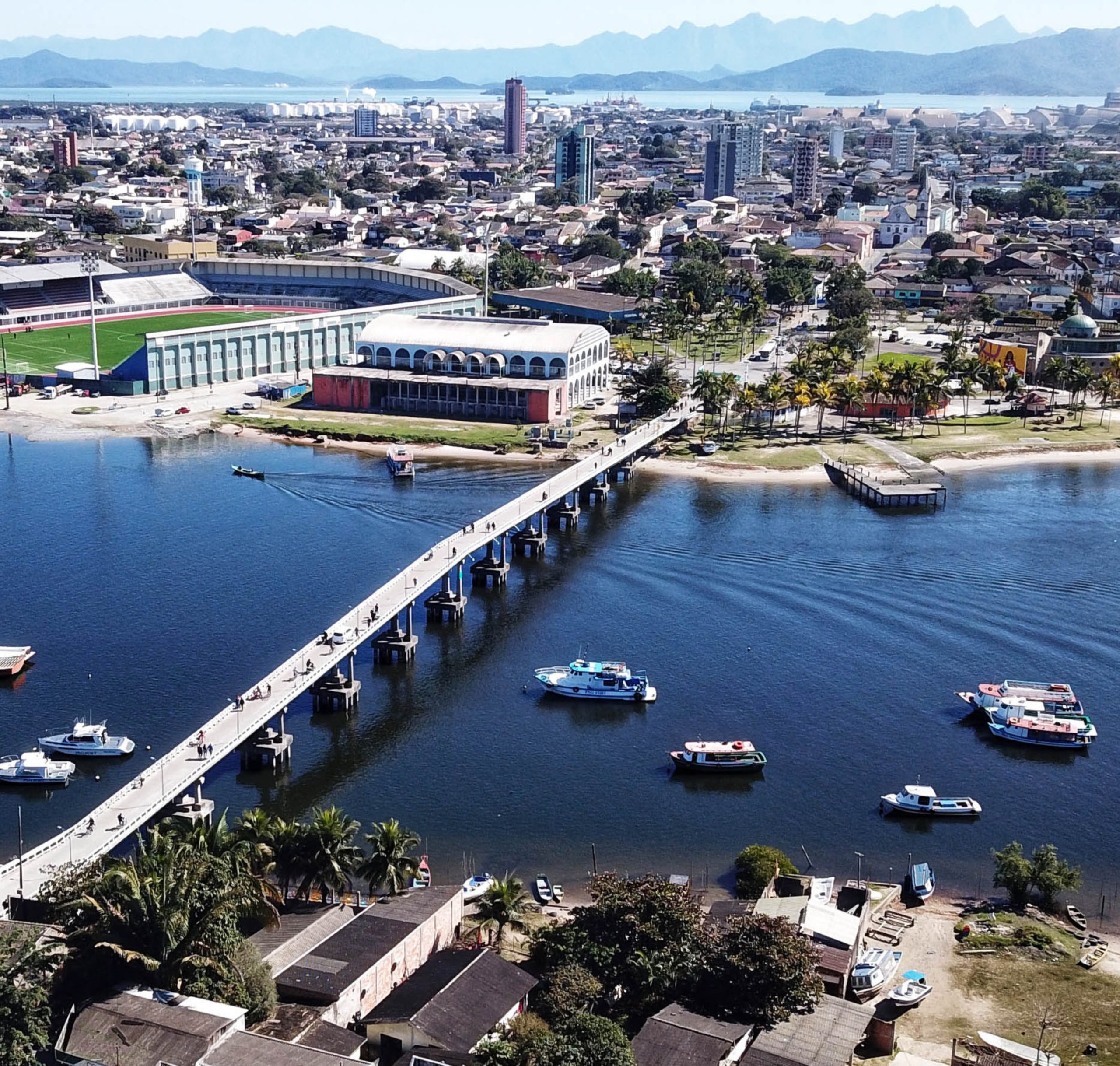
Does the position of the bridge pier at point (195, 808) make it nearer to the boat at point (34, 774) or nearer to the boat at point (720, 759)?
the boat at point (34, 774)

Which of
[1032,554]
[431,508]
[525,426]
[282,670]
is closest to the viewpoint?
[282,670]

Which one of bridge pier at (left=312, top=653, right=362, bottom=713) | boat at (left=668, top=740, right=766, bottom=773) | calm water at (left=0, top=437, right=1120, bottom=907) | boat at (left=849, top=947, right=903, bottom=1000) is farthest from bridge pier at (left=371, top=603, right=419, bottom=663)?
boat at (left=849, top=947, right=903, bottom=1000)

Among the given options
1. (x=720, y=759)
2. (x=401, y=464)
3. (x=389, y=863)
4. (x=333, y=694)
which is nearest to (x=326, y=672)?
(x=333, y=694)

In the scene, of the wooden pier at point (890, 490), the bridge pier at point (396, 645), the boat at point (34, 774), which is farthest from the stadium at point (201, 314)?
the boat at point (34, 774)

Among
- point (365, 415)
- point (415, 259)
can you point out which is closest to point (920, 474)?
point (365, 415)

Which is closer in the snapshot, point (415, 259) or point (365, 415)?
point (365, 415)

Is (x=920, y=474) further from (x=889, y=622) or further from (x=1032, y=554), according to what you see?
(x=889, y=622)
